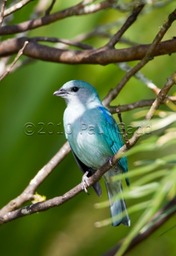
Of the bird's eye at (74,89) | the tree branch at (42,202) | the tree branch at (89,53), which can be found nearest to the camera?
the tree branch at (42,202)

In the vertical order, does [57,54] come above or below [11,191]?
above

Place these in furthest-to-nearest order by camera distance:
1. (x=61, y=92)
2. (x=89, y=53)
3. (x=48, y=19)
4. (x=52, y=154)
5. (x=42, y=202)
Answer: (x=52, y=154) → (x=61, y=92) → (x=48, y=19) → (x=89, y=53) → (x=42, y=202)

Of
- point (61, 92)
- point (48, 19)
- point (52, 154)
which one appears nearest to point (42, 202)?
point (48, 19)

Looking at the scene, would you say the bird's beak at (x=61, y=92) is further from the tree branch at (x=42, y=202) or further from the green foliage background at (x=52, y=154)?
the tree branch at (x=42, y=202)

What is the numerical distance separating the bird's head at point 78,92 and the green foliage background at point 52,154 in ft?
1.54

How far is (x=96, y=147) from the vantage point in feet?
14.5

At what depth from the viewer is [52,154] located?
5.36 meters

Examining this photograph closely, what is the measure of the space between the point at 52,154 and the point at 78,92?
2.50 ft

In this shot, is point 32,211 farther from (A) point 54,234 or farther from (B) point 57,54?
(A) point 54,234

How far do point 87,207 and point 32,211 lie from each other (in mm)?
2304

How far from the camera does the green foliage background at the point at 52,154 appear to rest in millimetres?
5316

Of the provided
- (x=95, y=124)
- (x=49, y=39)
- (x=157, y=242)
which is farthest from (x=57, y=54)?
(x=157, y=242)

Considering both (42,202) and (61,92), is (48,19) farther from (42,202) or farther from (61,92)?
(42,202)

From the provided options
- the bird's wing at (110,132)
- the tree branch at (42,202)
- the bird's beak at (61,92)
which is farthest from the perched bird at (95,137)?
the tree branch at (42,202)
